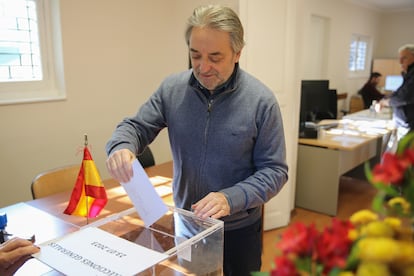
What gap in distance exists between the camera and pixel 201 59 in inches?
47.3

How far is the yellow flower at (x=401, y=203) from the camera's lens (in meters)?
0.35

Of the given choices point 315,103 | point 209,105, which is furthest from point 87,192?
point 315,103

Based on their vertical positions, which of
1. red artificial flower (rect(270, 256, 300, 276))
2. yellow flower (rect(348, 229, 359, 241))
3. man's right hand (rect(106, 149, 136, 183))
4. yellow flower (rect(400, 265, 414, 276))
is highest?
yellow flower (rect(348, 229, 359, 241))

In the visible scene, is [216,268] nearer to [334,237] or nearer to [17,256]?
[17,256]

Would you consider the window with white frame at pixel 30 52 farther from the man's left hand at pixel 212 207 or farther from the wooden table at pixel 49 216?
the man's left hand at pixel 212 207

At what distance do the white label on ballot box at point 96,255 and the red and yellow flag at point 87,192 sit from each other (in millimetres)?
585

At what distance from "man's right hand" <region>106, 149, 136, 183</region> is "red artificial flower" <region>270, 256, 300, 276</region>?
2.62 ft

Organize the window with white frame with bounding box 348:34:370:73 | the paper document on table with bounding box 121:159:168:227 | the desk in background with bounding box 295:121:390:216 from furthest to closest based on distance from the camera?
the window with white frame with bounding box 348:34:370:73, the desk in background with bounding box 295:121:390:216, the paper document on table with bounding box 121:159:168:227

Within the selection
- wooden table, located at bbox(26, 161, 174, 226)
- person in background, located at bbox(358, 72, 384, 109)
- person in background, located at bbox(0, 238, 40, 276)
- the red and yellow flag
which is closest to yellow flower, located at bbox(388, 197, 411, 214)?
person in background, located at bbox(0, 238, 40, 276)

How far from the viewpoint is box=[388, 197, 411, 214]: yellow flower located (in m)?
0.35

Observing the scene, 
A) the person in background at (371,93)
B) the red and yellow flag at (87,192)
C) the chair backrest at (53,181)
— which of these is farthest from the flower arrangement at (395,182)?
the person in background at (371,93)

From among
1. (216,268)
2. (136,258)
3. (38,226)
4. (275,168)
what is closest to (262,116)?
(275,168)

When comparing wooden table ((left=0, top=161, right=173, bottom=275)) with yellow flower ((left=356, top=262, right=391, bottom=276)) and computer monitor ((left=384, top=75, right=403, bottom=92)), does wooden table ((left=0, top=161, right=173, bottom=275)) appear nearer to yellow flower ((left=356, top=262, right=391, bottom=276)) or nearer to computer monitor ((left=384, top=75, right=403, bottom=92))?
yellow flower ((left=356, top=262, right=391, bottom=276))

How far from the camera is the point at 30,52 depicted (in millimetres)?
2861
